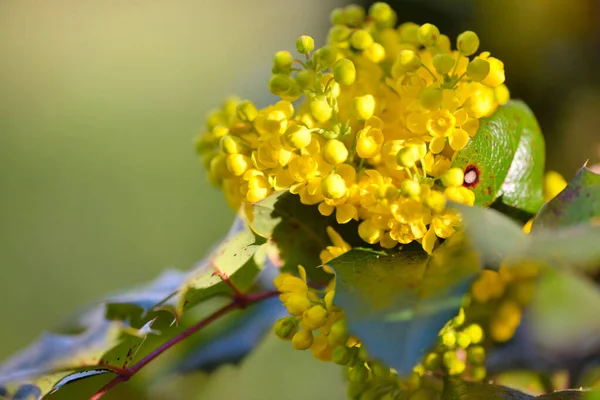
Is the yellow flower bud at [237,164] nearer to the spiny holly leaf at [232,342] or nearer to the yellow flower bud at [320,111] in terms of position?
the yellow flower bud at [320,111]

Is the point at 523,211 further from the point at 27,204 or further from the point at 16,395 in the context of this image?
the point at 27,204

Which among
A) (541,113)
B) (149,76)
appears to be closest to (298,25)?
(149,76)

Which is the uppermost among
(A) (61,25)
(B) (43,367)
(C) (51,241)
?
(A) (61,25)

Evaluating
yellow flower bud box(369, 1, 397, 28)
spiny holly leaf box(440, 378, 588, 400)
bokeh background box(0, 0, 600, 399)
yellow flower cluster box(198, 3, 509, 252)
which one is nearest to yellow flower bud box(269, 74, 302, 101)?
yellow flower cluster box(198, 3, 509, 252)

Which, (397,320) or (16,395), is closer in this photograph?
(397,320)

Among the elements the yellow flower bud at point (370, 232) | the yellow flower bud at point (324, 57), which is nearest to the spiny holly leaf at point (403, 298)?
the yellow flower bud at point (370, 232)

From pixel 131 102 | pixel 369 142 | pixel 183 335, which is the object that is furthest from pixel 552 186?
pixel 131 102

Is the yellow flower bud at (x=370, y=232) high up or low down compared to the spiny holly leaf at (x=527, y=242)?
down

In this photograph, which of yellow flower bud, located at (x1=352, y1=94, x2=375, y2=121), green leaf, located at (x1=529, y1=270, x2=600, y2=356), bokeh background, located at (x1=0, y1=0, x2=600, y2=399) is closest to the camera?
green leaf, located at (x1=529, y1=270, x2=600, y2=356)

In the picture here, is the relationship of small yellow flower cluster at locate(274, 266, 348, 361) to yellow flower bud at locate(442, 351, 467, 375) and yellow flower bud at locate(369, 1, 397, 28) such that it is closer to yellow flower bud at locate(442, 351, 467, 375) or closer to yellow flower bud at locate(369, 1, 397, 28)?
yellow flower bud at locate(442, 351, 467, 375)
